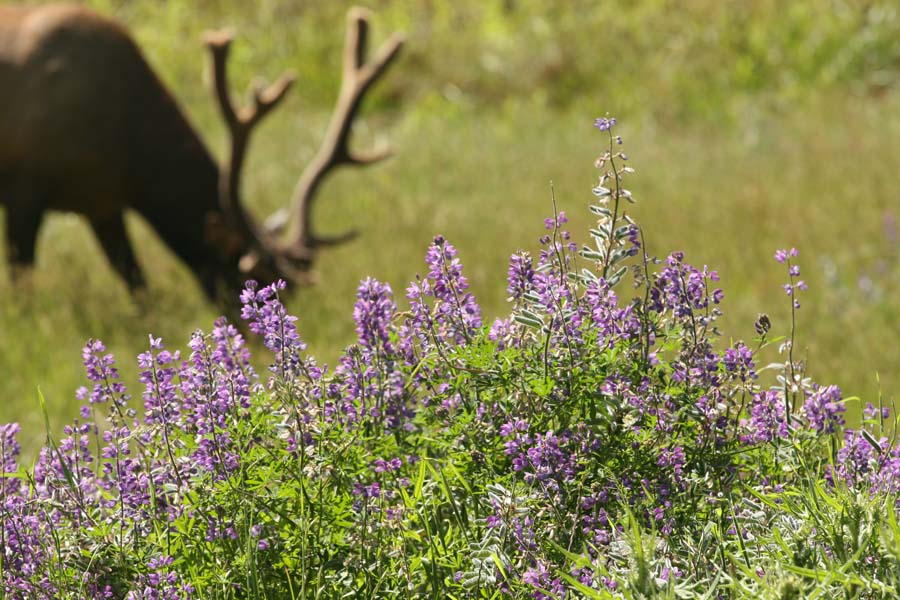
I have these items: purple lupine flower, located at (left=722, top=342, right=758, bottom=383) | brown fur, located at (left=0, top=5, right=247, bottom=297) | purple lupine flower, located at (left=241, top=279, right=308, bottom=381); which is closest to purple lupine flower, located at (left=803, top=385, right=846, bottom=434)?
purple lupine flower, located at (left=722, top=342, right=758, bottom=383)

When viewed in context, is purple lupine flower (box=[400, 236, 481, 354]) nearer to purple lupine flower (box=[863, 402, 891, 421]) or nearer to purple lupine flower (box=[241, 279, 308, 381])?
purple lupine flower (box=[241, 279, 308, 381])

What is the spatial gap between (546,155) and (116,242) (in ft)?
14.7

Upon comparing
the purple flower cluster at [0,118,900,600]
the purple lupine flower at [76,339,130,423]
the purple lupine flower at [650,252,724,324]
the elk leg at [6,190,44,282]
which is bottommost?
the purple flower cluster at [0,118,900,600]

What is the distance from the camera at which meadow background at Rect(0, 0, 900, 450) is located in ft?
23.6

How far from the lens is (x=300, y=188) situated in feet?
28.8

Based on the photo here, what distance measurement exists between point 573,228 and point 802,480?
6433 mm

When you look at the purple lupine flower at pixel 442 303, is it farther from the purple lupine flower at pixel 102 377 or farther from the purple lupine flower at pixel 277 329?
the purple lupine flower at pixel 102 377

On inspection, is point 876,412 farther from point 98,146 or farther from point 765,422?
point 98,146

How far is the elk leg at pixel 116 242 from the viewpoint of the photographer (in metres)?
8.52

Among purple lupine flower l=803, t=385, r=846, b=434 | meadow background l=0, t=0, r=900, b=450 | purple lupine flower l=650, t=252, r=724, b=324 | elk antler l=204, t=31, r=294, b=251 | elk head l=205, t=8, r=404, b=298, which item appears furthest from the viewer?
elk antler l=204, t=31, r=294, b=251

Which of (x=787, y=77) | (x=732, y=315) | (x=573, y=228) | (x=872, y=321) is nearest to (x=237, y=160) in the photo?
(x=573, y=228)

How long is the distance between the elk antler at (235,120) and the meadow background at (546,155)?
57 centimetres

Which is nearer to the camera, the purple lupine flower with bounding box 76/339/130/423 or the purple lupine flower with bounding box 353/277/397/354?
the purple lupine flower with bounding box 76/339/130/423

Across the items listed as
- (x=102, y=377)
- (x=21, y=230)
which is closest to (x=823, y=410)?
(x=102, y=377)
